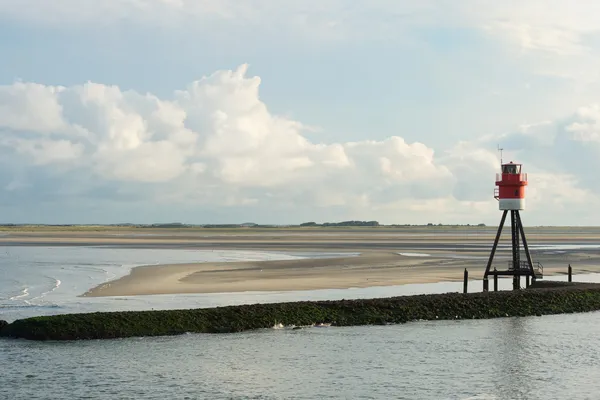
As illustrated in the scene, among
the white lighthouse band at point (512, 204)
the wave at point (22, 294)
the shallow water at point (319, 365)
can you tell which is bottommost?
the shallow water at point (319, 365)

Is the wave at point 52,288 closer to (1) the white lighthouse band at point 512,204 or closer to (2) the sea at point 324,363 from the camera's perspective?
(2) the sea at point 324,363

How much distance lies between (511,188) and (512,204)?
2.90 feet

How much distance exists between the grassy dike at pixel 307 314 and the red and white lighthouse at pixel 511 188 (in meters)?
5.85

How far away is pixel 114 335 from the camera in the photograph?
26.9 metres

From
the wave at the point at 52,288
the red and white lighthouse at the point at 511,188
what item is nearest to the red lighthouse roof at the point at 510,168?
the red and white lighthouse at the point at 511,188

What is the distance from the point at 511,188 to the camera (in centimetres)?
4234

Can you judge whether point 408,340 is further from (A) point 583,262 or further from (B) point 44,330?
(A) point 583,262

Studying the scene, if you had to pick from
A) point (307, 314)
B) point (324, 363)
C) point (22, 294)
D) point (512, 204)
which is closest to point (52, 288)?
point (22, 294)

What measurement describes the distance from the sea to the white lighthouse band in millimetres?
9213

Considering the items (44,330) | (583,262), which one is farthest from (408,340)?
(583,262)

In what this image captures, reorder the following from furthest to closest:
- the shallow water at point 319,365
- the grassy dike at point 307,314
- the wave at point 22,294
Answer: the wave at point 22,294, the grassy dike at point 307,314, the shallow water at point 319,365

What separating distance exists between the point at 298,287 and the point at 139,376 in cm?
2299

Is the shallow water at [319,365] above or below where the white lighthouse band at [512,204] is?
below

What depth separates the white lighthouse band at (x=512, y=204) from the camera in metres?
42.3
